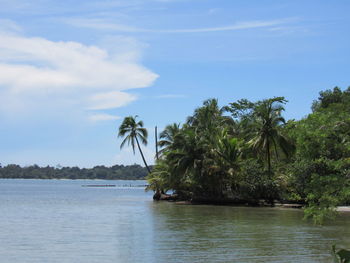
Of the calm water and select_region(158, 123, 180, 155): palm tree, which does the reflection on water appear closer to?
the calm water

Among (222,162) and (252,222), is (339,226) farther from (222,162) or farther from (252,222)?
(222,162)

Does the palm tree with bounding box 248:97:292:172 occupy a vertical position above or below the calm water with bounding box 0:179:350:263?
above

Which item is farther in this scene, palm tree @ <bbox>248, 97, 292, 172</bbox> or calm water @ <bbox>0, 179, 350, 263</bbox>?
palm tree @ <bbox>248, 97, 292, 172</bbox>

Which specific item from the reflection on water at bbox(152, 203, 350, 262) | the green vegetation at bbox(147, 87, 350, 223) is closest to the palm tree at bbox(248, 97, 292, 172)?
the green vegetation at bbox(147, 87, 350, 223)

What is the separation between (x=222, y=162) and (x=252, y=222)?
17839 mm

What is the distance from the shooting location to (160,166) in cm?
5194

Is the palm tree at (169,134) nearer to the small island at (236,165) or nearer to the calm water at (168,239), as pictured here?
the small island at (236,165)

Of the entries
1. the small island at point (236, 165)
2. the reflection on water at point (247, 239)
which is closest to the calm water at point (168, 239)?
the reflection on water at point (247, 239)

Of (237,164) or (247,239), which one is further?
(237,164)

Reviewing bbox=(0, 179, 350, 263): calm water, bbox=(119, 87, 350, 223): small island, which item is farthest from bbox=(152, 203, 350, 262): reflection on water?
bbox=(119, 87, 350, 223): small island

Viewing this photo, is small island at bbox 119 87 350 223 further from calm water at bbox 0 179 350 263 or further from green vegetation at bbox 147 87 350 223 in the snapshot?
calm water at bbox 0 179 350 263

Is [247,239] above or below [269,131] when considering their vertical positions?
below

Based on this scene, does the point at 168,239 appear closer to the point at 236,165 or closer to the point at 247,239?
the point at 247,239

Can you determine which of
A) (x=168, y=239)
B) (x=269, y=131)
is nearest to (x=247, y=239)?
(x=168, y=239)
